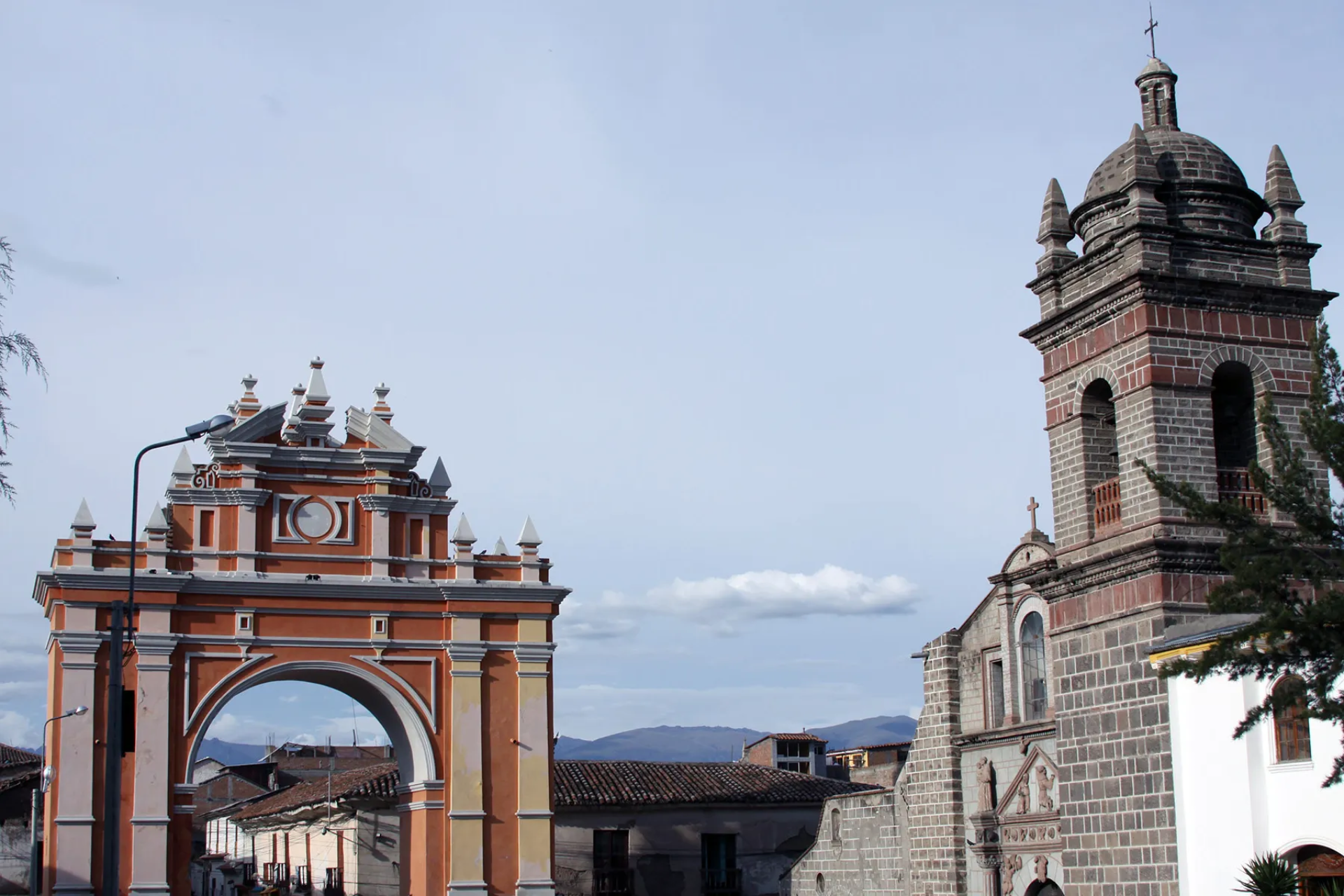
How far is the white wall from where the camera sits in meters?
17.7

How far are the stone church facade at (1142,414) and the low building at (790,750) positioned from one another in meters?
29.6

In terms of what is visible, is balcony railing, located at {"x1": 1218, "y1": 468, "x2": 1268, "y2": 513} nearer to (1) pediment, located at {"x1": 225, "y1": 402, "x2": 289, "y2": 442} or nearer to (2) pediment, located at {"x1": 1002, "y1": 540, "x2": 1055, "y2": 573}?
(2) pediment, located at {"x1": 1002, "y1": 540, "x2": 1055, "y2": 573}

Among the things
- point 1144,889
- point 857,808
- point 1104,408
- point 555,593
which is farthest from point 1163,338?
point 857,808

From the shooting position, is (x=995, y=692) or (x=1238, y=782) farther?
(x=995, y=692)

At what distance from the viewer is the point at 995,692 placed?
28.2 m

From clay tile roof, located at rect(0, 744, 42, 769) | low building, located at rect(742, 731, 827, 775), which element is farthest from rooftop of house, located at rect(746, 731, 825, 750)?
clay tile roof, located at rect(0, 744, 42, 769)

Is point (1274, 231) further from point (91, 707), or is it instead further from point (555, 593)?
point (91, 707)

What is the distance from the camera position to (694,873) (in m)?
38.3

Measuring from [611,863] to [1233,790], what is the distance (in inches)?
831

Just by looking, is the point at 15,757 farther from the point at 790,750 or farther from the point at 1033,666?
the point at 1033,666

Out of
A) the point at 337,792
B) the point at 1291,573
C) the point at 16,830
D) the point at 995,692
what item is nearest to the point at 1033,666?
the point at 995,692

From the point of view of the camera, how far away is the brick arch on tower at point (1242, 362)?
21.2 meters

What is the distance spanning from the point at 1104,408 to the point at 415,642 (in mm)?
13089

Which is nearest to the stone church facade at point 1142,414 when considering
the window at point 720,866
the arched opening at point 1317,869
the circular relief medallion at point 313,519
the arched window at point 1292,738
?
the arched window at point 1292,738
